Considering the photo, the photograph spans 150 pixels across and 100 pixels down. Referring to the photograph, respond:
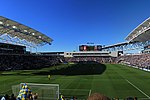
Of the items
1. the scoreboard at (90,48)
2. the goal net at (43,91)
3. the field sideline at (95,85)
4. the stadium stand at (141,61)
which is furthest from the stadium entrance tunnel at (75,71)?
the scoreboard at (90,48)

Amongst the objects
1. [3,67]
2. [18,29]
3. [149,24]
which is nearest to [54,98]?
[18,29]

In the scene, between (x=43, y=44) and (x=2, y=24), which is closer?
(x=2, y=24)

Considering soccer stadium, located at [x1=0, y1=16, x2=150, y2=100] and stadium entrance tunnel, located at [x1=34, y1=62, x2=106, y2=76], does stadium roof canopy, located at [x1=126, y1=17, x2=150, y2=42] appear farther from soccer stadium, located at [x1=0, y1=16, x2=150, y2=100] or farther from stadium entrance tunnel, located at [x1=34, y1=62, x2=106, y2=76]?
stadium entrance tunnel, located at [x1=34, y1=62, x2=106, y2=76]

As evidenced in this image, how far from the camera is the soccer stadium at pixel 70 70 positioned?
78.3 ft

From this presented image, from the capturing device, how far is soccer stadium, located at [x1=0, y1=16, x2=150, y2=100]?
2387 cm

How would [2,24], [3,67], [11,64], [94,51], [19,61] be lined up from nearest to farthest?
[2,24], [3,67], [11,64], [19,61], [94,51]

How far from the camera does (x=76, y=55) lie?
149125mm

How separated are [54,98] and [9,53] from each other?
63949 mm

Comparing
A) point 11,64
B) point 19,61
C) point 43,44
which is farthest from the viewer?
point 43,44

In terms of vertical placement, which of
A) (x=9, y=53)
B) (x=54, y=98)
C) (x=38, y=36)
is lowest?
(x=54, y=98)

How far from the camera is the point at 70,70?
212ft

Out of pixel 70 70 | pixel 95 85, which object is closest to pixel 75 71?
pixel 70 70

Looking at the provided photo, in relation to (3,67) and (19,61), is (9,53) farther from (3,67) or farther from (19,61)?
(3,67)

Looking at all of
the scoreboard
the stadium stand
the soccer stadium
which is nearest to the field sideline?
the soccer stadium
